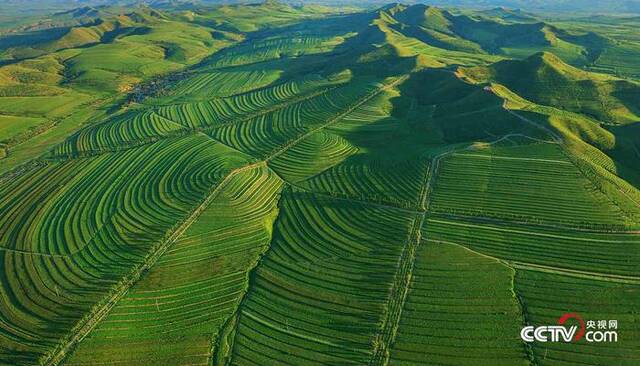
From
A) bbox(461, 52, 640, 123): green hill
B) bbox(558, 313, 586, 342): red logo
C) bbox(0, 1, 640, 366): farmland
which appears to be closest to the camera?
bbox(558, 313, 586, 342): red logo

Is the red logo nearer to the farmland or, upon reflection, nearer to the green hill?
the farmland

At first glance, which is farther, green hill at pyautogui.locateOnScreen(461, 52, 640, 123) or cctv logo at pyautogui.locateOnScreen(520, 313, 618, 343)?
green hill at pyautogui.locateOnScreen(461, 52, 640, 123)

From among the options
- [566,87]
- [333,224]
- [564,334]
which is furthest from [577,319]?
[566,87]

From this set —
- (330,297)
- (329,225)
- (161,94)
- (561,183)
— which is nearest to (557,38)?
(561,183)

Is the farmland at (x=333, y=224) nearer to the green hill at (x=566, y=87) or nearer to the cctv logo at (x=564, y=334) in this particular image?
the green hill at (x=566, y=87)

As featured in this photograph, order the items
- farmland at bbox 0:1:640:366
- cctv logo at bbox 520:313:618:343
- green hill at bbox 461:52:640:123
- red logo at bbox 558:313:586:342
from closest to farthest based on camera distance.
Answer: cctv logo at bbox 520:313:618:343 < red logo at bbox 558:313:586:342 < farmland at bbox 0:1:640:366 < green hill at bbox 461:52:640:123

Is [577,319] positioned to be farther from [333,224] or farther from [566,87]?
[566,87]

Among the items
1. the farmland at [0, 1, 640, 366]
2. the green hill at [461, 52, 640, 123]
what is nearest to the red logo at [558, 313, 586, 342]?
the farmland at [0, 1, 640, 366]

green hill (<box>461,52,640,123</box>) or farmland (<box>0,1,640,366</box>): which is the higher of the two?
green hill (<box>461,52,640,123</box>)
